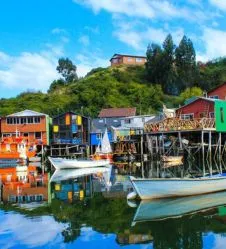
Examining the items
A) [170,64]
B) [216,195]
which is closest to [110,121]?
[170,64]

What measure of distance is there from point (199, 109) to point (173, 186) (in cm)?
2910

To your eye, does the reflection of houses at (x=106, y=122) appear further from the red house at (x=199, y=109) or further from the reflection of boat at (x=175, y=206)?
the reflection of boat at (x=175, y=206)

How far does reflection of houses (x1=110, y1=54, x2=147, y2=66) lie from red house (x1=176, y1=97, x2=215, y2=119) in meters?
73.9

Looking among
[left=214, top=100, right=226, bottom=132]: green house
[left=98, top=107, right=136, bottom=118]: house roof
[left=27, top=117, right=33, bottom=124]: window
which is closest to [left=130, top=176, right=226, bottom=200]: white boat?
[left=214, top=100, right=226, bottom=132]: green house

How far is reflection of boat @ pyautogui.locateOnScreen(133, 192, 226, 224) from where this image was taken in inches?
755

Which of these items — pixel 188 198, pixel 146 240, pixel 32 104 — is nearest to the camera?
pixel 146 240

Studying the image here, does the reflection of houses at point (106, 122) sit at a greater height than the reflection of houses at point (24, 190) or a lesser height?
greater

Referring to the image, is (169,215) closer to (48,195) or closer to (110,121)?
(48,195)

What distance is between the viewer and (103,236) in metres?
16.3

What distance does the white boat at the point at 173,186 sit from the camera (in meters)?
21.5

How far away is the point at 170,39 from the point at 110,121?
142 feet

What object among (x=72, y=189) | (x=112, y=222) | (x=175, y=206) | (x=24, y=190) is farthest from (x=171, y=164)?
(x=112, y=222)

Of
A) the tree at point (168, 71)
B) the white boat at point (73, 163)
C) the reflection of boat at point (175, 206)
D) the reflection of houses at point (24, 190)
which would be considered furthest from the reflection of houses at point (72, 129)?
the reflection of boat at point (175, 206)

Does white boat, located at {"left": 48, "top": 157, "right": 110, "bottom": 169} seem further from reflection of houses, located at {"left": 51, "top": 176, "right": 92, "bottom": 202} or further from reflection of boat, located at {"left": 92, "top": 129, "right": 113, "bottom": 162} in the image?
reflection of houses, located at {"left": 51, "top": 176, "right": 92, "bottom": 202}
